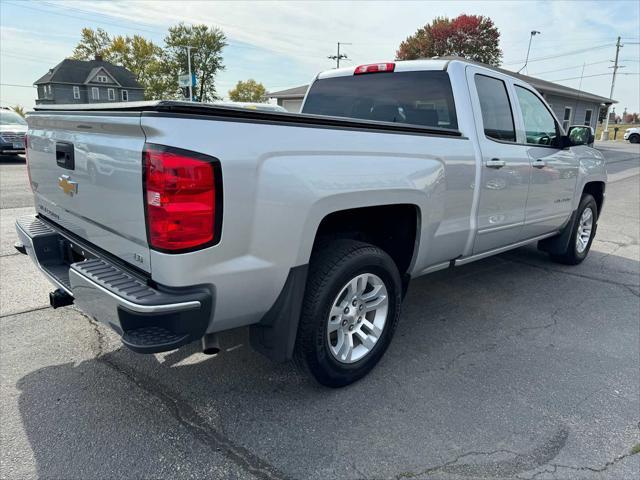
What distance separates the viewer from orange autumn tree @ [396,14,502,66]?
40312 mm

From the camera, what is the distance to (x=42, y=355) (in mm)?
3154

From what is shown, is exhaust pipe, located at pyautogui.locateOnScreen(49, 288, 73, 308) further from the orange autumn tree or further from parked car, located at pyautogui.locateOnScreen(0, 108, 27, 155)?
the orange autumn tree

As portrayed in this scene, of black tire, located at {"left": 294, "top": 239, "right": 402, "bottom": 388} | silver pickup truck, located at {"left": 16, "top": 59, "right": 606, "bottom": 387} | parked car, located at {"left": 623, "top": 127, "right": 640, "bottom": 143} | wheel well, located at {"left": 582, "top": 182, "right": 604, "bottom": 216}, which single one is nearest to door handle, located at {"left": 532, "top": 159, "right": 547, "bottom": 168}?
silver pickup truck, located at {"left": 16, "top": 59, "right": 606, "bottom": 387}

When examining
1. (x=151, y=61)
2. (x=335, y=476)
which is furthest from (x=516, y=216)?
(x=151, y=61)

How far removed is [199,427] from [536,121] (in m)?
4.00

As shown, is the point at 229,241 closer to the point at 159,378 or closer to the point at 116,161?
the point at 116,161

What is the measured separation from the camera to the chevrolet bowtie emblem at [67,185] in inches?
101

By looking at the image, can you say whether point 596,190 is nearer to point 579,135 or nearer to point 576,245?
point 576,245

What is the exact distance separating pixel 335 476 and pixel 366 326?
3.32ft

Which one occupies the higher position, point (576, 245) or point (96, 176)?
point (96, 176)

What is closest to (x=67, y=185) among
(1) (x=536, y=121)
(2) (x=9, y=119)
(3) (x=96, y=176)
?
(3) (x=96, y=176)

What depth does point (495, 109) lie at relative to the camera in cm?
397

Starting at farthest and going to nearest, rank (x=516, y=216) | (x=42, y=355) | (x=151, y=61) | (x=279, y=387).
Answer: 1. (x=151, y=61)
2. (x=516, y=216)
3. (x=42, y=355)
4. (x=279, y=387)

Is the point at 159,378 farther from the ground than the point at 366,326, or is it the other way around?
the point at 366,326
